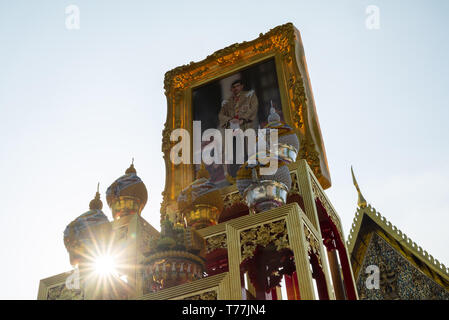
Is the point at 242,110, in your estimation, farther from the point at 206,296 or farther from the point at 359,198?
the point at 359,198

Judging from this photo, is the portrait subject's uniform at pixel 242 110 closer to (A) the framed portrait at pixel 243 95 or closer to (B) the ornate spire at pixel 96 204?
(A) the framed portrait at pixel 243 95

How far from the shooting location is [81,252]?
285cm

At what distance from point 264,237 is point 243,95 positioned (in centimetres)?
265

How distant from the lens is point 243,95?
4695mm

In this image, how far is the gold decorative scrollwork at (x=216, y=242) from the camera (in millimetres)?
2495

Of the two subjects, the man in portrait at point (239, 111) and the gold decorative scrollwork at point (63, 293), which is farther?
→ the man in portrait at point (239, 111)

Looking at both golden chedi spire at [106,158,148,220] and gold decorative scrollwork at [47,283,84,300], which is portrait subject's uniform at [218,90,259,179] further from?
gold decorative scrollwork at [47,283,84,300]

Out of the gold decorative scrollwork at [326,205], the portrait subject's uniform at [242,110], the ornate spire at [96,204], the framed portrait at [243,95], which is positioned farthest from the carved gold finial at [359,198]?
the ornate spire at [96,204]

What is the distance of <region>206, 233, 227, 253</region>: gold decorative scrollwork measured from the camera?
2495 millimetres

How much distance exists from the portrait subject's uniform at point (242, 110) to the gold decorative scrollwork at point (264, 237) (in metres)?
2.19

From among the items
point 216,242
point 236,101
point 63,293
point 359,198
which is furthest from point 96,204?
point 359,198

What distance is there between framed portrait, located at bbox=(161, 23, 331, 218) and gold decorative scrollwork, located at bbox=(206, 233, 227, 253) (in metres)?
1.39

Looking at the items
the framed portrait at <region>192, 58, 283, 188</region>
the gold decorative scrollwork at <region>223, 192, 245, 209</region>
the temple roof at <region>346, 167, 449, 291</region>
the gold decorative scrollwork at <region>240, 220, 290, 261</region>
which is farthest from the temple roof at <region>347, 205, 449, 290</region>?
the gold decorative scrollwork at <region>240, 220, 290, 261</region>
